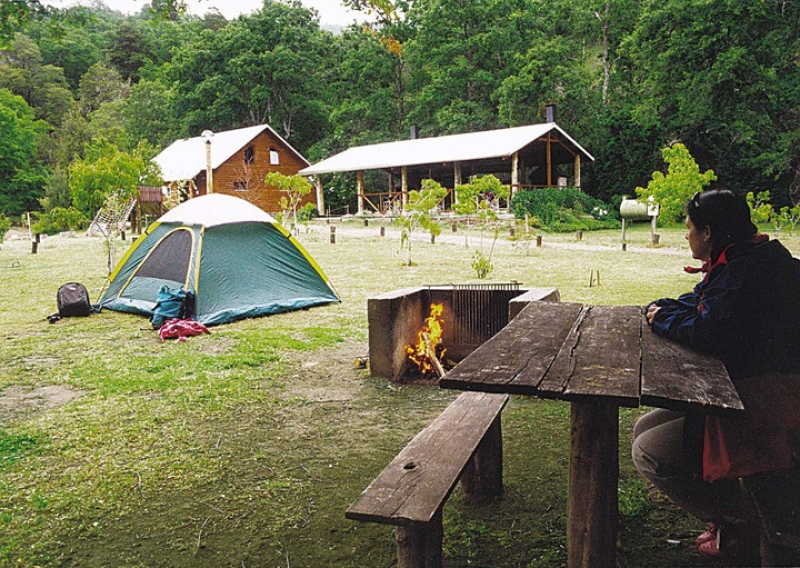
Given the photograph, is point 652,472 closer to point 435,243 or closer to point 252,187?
point 435,243

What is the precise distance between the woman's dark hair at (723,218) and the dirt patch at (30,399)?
15.8 feet

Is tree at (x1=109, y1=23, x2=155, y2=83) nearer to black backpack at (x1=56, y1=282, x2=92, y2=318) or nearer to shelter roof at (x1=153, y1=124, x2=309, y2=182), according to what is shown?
shelter roof at (x1=153, y1=124, x2=309, y2=182)

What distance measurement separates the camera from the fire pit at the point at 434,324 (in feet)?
17.6

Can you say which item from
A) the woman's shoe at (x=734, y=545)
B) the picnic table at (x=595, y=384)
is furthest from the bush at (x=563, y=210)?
the picnic table at (x=595, y=384)

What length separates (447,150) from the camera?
29359 millimetres

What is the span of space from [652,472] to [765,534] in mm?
452

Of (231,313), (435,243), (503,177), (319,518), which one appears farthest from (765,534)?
(503,177)

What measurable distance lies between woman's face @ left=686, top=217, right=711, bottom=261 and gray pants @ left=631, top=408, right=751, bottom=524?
2.19 feet

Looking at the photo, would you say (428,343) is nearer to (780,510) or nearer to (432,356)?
(432,356)

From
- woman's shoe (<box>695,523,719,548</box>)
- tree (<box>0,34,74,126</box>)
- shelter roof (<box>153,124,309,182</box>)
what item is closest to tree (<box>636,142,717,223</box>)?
woman's shoe (<box>695,523,719,548</box>)

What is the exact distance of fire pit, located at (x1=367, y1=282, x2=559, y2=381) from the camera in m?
5.36

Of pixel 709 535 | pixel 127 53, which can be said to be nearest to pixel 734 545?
pixel 709 535

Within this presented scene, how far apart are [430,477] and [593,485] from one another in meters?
0.59

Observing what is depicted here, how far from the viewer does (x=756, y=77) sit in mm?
27625
